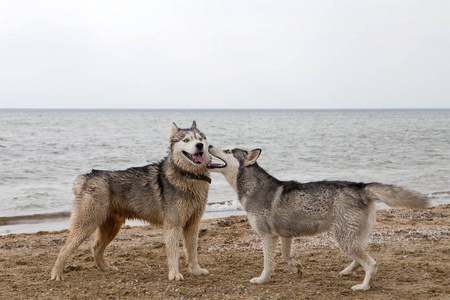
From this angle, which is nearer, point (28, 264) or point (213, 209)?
point (28, 264)

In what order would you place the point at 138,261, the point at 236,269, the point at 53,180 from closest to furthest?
the point at 236,269 → the point at 138,261 → the point at 53,180

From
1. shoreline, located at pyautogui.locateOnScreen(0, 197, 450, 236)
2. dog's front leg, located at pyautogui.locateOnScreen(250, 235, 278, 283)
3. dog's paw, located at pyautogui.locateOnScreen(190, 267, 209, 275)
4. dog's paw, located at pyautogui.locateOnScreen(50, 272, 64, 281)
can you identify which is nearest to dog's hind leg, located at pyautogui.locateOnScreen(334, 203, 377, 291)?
dog's front leg, located at pyautogui.locateOnScreen(250, 235, 278, 283)

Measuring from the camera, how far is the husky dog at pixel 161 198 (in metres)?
5.95

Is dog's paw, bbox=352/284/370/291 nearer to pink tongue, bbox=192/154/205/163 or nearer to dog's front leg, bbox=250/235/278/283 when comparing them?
dog's front leg, bbox=250/235/278/283

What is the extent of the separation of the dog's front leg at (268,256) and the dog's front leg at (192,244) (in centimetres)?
93

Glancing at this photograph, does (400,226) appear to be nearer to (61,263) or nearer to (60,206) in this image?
(61,263)

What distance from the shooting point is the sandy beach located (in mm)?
5277

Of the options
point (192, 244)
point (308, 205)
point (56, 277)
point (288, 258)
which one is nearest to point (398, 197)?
point (308, 205)

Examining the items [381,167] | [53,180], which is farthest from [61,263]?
[381,167]

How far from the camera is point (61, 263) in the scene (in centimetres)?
596

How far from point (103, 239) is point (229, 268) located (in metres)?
1.97

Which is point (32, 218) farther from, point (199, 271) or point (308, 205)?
point (308, 205)

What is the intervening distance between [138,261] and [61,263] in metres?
1.37

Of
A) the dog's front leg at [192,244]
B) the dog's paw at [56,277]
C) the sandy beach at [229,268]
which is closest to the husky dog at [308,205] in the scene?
the sandy beach at [229,268]
